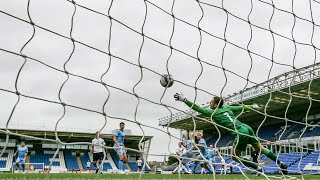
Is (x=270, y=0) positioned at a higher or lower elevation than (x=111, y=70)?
higher

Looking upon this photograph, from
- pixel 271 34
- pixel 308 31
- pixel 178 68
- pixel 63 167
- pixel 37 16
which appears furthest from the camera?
pixel 63 167

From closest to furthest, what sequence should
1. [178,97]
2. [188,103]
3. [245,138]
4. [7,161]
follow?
[178,97] → [188,103] → [245,138] → [7,161]

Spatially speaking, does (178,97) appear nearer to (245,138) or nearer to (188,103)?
(188,103)

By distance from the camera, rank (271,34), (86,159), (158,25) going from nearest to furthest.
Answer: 1. (158,25)
2. (271,34)
3. (86,159)

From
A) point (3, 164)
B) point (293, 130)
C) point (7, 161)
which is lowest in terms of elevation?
point (3, 164)

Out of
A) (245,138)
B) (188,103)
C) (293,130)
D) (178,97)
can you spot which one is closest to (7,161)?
(293,130)

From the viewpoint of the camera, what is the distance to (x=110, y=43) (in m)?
2.76

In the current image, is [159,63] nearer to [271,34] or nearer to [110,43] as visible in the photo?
[110,43]

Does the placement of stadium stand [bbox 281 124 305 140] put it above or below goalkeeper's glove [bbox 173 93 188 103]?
above

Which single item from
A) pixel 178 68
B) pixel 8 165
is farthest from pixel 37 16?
pixel 8 165

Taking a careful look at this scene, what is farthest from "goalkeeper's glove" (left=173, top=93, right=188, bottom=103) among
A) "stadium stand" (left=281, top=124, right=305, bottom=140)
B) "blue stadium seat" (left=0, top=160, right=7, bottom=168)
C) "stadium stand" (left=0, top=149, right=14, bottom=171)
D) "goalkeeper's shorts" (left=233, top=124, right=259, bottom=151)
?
"blue stadium seat" (left=0, top=160, right=7, bottom=168)

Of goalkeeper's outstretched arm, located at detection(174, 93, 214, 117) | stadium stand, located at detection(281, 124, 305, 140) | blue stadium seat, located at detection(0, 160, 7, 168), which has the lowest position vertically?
blue stadium seat, located at detection(0, 160, 7, 168)

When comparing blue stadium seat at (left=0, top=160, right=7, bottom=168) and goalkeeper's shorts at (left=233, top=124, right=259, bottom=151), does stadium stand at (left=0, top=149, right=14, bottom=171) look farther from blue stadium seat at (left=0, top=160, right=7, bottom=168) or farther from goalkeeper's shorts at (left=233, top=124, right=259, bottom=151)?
goalkeeper's shorts at (left=233, top=124, right=259, bottom=151)

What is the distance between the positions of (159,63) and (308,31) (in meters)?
1.56
